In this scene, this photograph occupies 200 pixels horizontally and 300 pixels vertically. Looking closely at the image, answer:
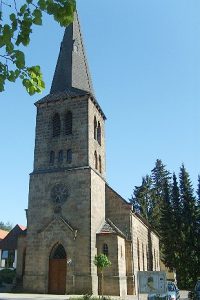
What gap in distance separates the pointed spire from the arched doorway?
1345 centimetres

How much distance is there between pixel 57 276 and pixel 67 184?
23.0 feet

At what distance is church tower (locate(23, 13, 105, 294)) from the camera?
88.9 ft

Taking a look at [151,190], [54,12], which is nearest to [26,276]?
[54,12]

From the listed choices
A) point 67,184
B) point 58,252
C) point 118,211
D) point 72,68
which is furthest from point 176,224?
point 72,68

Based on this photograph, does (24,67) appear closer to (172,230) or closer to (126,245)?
(126,245)

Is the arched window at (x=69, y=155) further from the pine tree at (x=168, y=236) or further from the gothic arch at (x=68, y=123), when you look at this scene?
the pine tree at (x=168, y=236)

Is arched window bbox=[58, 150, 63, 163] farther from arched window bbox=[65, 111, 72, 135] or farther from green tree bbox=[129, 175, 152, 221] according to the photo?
green tree bbox=[129, 175, 152, 221]

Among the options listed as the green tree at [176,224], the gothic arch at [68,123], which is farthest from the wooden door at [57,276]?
the green tree at [176,224]

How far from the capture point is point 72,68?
33.9 meters

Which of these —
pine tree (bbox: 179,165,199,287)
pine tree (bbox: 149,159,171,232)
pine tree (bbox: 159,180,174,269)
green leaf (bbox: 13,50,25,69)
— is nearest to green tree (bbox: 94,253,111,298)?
pine tree (bbox: 179,165,199,287)

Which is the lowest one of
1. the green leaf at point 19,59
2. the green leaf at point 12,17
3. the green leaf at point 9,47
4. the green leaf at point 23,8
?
the green leaf at point 19,59

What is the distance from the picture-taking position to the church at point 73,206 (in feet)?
89.1

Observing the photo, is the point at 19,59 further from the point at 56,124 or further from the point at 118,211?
the point at 56,124

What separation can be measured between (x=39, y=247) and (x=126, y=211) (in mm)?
7638
